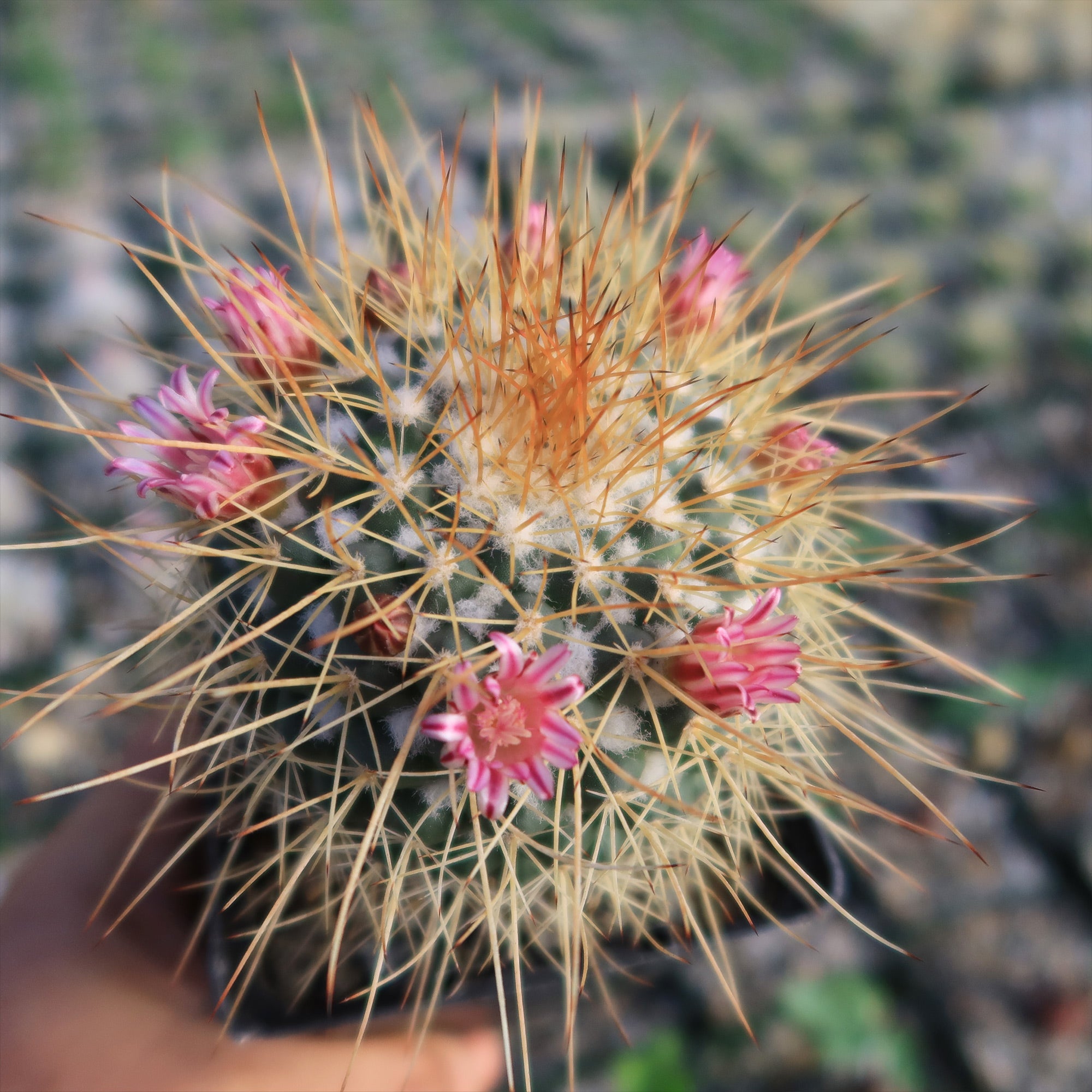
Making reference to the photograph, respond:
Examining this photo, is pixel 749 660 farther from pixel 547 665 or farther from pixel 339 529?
pixel 339 529

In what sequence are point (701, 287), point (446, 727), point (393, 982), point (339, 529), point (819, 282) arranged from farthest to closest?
point (819, 282)
point (393, 982)
point (701, 287)
point (339, 529)
point (446, 727)

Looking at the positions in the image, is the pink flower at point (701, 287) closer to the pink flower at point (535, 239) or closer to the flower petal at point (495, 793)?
the pink flower at point (535, 239)

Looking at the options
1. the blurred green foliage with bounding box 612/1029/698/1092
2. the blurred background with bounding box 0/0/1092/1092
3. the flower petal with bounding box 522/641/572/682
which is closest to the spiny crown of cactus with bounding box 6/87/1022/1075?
the flower petal with bounding box 522/641/572/682

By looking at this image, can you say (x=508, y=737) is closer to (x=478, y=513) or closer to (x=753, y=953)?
(x=478, y=513)

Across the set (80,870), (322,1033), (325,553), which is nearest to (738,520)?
(325,553)

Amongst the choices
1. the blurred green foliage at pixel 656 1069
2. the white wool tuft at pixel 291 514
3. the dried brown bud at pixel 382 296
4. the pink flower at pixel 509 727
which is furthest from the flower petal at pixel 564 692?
the blurred green foliage at pixel 656 1069

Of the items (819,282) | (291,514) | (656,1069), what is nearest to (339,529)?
(291,514)
